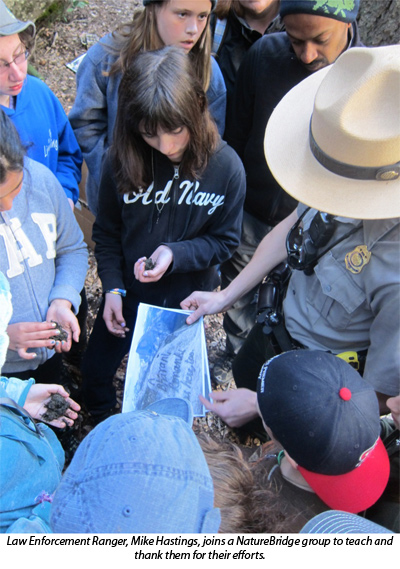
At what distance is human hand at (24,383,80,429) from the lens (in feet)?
5.69

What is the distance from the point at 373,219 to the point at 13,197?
140 cm

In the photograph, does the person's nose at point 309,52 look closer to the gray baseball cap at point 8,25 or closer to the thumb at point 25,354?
the gray baseball cap at point 8,25

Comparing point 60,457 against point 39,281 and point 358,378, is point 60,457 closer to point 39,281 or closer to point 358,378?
point 39,281

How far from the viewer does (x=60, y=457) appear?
1667mm

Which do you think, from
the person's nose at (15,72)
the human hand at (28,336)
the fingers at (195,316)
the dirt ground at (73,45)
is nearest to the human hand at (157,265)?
the fingers at (195,316)

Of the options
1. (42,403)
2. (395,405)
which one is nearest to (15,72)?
(42,403)

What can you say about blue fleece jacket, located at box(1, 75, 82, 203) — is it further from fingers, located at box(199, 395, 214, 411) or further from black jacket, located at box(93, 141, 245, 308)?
fingers, located at box(199, 395, 214, 411)

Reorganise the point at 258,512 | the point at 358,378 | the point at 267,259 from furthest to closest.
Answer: the point at 267,259, the point at 358,378, the point at 258,512

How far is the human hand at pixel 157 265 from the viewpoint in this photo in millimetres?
1968

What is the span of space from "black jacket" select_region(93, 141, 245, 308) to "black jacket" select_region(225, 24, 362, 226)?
519 mm

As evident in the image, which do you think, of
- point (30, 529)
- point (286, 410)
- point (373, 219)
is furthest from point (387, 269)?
point (30, 529)

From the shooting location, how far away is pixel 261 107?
96.8 inches

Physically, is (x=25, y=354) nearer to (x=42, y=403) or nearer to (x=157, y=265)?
(x=42, y=403)

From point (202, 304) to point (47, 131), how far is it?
4.18 ft
